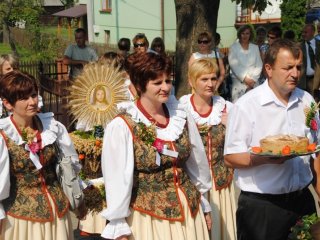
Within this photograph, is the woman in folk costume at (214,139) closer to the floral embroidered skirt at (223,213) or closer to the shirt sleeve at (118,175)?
the floral embroidered skirt at (223,213)

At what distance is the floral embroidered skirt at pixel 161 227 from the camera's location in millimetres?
3566

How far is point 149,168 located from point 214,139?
1.78 m

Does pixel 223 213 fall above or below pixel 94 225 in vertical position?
above

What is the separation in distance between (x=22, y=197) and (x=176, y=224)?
1056 mm

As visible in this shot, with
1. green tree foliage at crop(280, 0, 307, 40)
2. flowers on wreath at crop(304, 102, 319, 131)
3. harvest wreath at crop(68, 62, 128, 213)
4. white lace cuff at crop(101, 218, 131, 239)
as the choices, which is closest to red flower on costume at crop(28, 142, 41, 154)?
white lace cuff at crop(101, 218, 131, 239)

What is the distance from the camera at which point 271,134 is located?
11.8 feet

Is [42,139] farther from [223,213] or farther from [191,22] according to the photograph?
[191,22]

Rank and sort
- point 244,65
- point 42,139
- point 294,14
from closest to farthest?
point 42,139 < point 244,65 < point 294,14

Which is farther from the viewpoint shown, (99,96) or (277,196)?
(99,96)

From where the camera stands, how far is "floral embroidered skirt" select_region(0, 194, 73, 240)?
156 inches

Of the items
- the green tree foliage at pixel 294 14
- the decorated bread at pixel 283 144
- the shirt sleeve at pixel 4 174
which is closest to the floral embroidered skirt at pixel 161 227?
the decorated bread at pixel 283 144

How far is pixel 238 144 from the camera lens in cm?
359

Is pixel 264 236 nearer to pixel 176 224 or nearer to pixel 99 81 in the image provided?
pixel 176 224

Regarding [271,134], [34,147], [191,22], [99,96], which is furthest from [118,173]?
[191,22]
